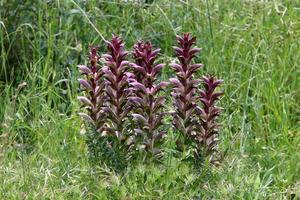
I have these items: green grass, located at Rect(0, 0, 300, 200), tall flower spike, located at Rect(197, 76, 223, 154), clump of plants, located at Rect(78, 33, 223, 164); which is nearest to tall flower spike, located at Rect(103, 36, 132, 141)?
clump of plants, located at Rect(78, 33, 223, 164)

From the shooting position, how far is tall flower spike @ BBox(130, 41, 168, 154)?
144 inches

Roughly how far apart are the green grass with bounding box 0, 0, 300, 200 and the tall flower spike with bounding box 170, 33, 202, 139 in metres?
0.18

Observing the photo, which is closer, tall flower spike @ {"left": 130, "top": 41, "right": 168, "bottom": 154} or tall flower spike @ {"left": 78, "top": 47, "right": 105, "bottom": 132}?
tall flower spike @ {"left": 130, "top": 41, "right": 168, "bottom": 154}

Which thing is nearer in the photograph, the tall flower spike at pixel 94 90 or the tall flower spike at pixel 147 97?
the tall flower spike at pixel 147 97

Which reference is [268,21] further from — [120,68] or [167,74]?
[120,68]

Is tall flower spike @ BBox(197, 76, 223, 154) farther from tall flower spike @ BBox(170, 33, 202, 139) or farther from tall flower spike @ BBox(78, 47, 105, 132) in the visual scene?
tall flower spike @ BBox(78, 47, 105, 132)

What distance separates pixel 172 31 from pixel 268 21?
2.07 feet

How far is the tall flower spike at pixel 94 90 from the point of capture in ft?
12.3

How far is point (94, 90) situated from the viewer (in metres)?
3.76

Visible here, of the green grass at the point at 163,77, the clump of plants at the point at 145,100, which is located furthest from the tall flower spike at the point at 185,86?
the green grass at the point at 163,77

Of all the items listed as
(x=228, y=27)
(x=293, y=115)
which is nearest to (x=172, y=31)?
(x=228, y=27)

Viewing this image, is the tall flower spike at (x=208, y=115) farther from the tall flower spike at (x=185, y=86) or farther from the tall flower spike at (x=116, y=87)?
the tall flower spike at (x=116, y=87)

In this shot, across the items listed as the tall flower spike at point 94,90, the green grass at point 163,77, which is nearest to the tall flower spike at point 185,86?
the green grass at point 163,77

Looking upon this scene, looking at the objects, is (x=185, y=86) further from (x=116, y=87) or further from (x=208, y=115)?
(x=116, y=87)
